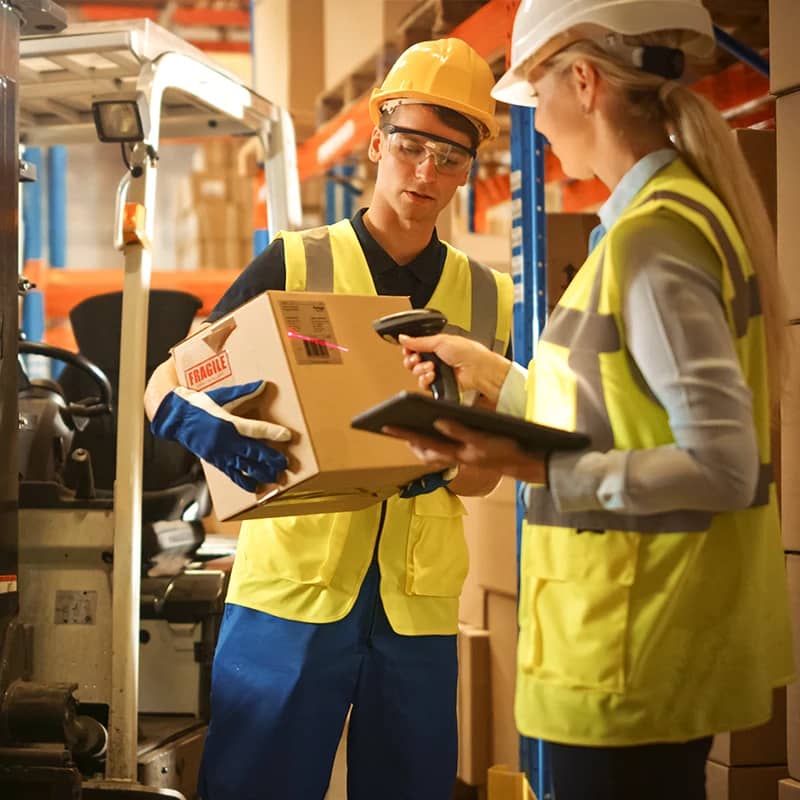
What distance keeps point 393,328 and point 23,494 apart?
6.47 ft

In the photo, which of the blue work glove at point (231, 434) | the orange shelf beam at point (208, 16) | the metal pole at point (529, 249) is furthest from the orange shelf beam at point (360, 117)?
the orange shelf beam at point (208, 16)

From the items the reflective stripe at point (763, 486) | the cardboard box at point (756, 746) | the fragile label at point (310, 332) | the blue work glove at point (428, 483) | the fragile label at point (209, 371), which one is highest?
the fragile label at point (310, 332)

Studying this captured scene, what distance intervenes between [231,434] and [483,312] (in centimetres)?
86

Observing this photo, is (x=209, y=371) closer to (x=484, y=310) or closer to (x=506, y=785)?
(x=484, y=310)

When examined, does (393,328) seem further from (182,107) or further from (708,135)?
(182,107)

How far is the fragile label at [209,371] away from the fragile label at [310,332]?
17cm

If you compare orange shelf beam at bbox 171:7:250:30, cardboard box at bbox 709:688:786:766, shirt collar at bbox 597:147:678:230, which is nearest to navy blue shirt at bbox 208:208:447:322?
shirt collar at bbox 597:147:678:230

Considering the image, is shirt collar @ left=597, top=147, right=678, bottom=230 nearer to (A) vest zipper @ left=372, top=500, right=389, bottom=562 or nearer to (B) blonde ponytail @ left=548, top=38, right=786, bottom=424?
(B) blonde ponytail @ left=548, top=38, right=786, bottom=424

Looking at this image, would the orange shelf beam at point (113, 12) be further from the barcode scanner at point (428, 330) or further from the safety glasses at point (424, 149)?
the barcode scanner at point (428, 330)

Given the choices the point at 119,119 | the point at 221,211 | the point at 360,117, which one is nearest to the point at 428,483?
the point at 119,119

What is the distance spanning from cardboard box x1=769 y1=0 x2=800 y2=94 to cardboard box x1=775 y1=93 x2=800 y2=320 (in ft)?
0.12

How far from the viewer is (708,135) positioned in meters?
1.71

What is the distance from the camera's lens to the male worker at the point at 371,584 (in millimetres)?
2564

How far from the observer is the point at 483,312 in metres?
2.84
